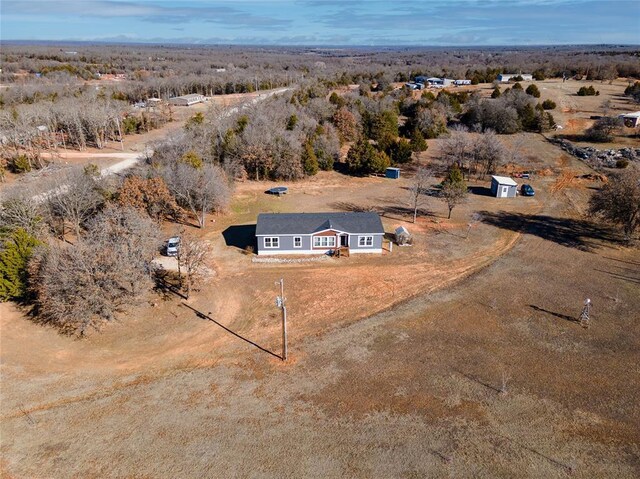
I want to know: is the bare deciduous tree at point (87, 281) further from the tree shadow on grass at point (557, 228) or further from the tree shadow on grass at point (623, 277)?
the tree shadow on grass at point (623, 277)

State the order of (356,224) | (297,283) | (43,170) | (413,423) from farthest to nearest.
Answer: (43,170), (356,224), (297,283), (413,423)

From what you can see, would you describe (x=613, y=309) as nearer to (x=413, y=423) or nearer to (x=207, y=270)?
(x=413, y=423)

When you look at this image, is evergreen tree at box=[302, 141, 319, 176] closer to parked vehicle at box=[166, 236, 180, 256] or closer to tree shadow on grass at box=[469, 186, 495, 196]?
tree shadow on grass at box=[469, 186, 495, 196]

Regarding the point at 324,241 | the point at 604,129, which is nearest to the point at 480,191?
the point at 324,241

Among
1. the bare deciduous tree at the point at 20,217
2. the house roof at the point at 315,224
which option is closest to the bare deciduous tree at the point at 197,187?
the house roof at the point at 315,224

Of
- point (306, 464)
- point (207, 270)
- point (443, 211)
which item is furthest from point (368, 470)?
point (443, 211)

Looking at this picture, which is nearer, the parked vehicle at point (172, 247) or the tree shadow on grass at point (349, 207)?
the parked vehicle at point (172, 247)
